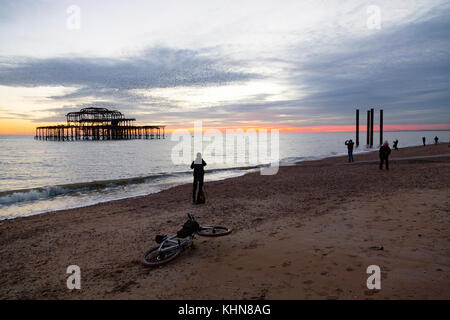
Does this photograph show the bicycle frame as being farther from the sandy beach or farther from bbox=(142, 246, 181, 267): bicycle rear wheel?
the sandy beach

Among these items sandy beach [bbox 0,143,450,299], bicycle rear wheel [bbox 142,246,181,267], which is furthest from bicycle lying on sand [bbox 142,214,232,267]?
sandy beach [bbox 0,143,450,299]

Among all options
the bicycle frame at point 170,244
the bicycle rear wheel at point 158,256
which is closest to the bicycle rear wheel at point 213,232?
the bicycle frame at point 170,244

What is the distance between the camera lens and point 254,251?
599cm

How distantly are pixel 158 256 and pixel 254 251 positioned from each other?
76.1 inches

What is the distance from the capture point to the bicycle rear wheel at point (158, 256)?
554 cm

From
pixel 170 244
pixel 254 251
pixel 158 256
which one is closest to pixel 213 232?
pixel 170 244

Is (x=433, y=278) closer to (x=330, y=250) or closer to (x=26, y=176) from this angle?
(x=330, y=250)

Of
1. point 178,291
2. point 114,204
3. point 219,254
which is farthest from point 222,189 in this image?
point 178,291

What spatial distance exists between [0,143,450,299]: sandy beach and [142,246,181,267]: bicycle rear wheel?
0.14m

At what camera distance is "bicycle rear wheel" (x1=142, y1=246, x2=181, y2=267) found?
5539 mm

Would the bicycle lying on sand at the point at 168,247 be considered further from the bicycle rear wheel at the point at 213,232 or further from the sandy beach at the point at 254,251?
the bicycle rear wheel at the point at 213,232

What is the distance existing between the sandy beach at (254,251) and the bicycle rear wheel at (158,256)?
14 centimetres

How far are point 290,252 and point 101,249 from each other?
4.35m
